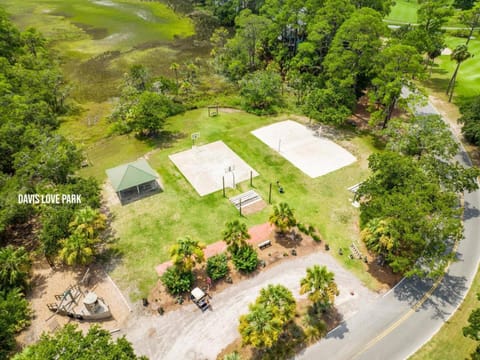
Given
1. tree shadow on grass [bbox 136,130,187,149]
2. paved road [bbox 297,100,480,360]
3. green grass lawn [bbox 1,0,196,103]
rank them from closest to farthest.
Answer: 1. paved road [bbox 297,100,480,360]
2. tree shadow on grass [bbox 136,130,187,149]
3. green grass lawn [bbox 1,0,196,103]

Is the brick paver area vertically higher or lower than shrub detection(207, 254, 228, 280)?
lower

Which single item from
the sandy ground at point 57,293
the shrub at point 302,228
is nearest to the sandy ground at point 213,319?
the sandy ground at point 57,293

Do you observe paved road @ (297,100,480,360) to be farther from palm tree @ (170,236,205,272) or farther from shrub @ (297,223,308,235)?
palm tree @ (170,236,205,272)

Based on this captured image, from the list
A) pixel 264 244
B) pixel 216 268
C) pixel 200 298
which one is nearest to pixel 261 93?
pixel 264 244

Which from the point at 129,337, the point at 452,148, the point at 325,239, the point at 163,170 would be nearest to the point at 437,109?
the point at 452,148

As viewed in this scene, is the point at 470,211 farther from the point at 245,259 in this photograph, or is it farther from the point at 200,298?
the point at 200,298

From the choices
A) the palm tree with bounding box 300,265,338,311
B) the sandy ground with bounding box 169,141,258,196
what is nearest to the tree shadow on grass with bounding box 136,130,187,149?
the sandy ground with bounding box 169,141,258,196

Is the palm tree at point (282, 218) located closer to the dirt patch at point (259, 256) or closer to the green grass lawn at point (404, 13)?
the dirt patch at point (259, 256)
